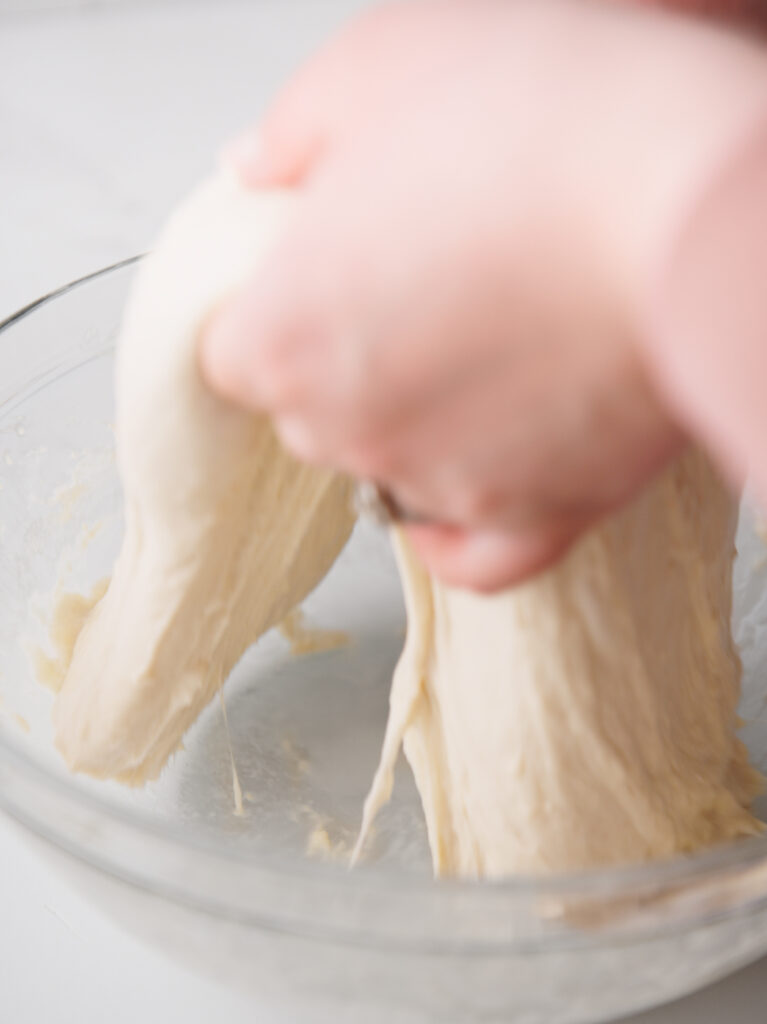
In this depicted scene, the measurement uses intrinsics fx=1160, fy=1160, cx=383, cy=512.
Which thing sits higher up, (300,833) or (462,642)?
(462,642)

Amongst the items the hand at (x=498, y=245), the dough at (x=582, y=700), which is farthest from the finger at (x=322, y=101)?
the dough at (x=582, y=700)

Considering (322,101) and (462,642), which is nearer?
(322,101)

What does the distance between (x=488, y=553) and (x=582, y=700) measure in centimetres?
10

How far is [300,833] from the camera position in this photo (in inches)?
16.5

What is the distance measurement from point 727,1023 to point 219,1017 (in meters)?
0.16

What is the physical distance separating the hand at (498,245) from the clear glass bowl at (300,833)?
0.11 m

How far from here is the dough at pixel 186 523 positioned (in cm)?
25

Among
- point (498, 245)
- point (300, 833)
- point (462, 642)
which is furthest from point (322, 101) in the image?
point (300, 833)

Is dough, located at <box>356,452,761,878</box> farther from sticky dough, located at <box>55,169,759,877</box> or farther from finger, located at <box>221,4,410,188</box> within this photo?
finger, located at <box>221,4,410,188</box>

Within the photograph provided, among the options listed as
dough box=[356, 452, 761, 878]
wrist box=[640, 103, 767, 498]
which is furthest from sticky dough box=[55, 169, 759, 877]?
wrist box=[640, 103, 767, 498]

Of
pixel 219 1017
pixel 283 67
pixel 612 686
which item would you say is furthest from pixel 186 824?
pixel 283 67

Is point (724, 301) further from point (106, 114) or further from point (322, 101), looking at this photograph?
point (106, 114)

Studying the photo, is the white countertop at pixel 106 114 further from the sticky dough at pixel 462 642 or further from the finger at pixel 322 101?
the finger at pixel 322 101

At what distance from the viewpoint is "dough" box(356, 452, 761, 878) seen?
31cm
